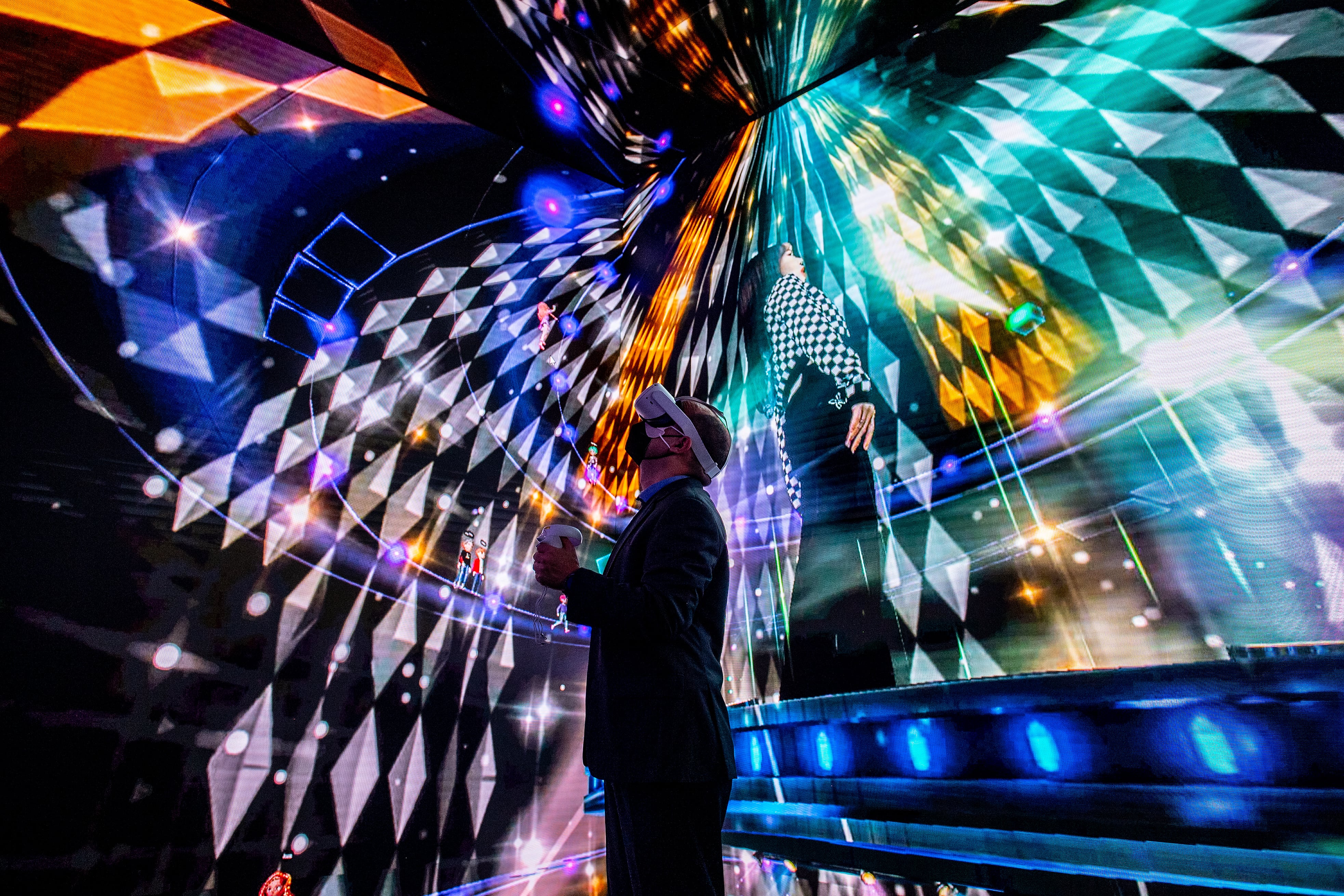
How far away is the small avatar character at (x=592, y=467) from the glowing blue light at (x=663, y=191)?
1342 mm

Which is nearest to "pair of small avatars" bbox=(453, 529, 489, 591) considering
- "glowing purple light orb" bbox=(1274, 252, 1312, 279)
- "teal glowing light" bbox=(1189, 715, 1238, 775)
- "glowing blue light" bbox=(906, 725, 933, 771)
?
"glowing blue light" bbox=(906, 725, 933, 771)

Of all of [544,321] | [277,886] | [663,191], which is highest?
[663,191]

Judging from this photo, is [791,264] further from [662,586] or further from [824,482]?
[662,586]

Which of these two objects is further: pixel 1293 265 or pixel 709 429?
pixel 1293 265

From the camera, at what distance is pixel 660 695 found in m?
0.80

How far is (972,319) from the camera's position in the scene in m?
2.69

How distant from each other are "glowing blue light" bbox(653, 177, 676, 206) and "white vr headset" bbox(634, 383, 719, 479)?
2.16m

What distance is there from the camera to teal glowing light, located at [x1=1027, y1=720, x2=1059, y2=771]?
1.02 metres

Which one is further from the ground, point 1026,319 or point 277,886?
point 1026,319

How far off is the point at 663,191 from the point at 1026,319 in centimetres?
189

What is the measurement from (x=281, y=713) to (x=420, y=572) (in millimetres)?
565

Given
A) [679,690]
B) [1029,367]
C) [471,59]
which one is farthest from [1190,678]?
[471,59]

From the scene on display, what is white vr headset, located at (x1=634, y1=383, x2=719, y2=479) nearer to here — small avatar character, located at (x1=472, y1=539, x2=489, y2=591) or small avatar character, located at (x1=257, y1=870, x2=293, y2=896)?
small avatar character, located at (x1=472, y1=539, x2=489, y2=591)

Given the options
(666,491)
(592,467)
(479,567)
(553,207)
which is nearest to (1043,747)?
(666,491)
